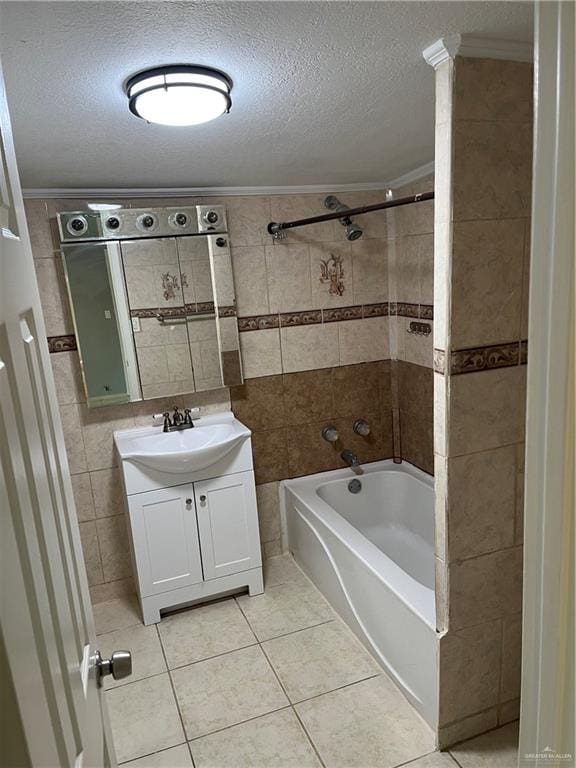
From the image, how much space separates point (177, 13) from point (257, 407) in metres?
2.26

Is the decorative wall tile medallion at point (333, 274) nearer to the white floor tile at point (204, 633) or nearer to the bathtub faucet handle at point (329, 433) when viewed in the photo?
the bathtub faucet handle at point (329, 433)

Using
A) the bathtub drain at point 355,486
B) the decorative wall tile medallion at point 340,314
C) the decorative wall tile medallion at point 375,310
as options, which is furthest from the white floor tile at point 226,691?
the decorative wall tile medallion at point 375,310

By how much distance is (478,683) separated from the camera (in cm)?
188

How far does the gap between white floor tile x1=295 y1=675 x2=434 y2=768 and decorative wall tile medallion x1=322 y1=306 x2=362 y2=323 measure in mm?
1914

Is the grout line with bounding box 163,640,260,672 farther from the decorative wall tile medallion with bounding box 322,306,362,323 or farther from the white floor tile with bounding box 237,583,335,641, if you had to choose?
the decorative wall tile medallion with bounding box 322,306,362,323

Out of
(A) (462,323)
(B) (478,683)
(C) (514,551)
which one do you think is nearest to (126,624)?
(B) (478,683)

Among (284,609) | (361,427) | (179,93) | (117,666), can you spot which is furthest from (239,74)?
(284,609)

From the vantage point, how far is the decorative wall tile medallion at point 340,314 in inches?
124

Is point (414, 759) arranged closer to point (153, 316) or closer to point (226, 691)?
point (226, 691)

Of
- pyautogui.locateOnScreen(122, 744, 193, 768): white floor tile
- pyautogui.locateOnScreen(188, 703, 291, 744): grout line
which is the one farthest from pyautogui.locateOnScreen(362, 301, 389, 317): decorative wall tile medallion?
pyautogui.locateOnScreen(122, 744, 193, 768): white floor tile

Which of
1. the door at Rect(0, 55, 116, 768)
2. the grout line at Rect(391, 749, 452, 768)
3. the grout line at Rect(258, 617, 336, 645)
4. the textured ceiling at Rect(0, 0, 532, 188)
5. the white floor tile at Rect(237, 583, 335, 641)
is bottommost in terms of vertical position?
the white floor tile at Rect(237, 583, 335, 641)

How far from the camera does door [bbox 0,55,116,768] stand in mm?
553

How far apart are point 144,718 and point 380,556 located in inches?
47.1

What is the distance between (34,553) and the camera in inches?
26.7
